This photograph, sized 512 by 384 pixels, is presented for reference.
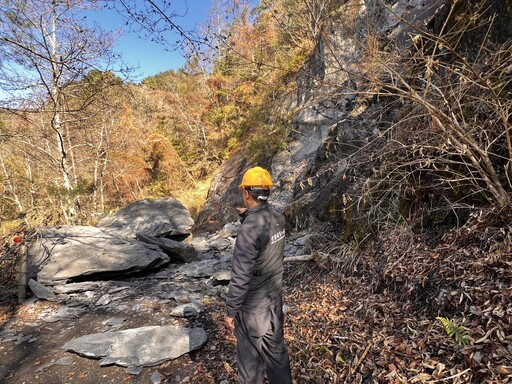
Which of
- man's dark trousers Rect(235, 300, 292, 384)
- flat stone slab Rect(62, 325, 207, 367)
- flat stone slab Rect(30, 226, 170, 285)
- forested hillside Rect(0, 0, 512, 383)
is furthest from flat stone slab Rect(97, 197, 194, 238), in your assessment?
man's dark trousers Rect(235, 300, 292, 384)

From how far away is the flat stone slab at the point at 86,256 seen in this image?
6125mm

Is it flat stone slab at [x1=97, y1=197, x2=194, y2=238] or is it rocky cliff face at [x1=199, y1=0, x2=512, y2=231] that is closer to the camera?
rocky cliff face at [x1=199, y1=0, x2=512, y2=231]

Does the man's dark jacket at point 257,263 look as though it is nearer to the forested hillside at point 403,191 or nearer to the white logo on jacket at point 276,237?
the white logo on jacket at point 276,237

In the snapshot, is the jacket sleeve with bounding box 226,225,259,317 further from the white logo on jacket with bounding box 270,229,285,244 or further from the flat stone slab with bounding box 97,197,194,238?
the flat stone slab with bounding box 97,197,194,238

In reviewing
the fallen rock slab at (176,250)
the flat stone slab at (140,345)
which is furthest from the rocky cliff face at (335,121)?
the fallen rock slab at (176,250)

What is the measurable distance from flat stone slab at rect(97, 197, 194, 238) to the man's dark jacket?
328 inches

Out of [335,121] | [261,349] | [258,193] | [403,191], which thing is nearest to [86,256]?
[261,349]

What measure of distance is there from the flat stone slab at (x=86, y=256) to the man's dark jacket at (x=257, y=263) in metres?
5.04

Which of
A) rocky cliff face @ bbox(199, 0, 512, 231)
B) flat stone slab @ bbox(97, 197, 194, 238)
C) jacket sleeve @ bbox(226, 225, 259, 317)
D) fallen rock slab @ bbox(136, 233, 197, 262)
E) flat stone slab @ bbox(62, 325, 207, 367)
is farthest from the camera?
flat stone slab @ bbox(97, 197, 194, 238)

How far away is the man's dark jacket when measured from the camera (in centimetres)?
237

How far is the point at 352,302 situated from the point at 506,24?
A: 4044 mm

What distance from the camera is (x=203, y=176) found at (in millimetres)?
19359

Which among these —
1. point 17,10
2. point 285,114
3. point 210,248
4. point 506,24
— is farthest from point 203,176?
point 506,24

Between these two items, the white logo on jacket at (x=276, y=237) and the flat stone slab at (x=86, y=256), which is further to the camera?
the flat stone slab at (x=86, y=256)
